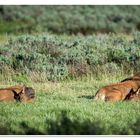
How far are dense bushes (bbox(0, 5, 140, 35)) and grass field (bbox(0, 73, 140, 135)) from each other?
1.69 metres

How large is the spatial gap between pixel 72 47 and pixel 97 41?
84 cm

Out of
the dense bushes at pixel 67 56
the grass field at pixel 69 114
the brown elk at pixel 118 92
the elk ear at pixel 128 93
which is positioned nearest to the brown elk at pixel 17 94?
the grass field at pixel 69 114

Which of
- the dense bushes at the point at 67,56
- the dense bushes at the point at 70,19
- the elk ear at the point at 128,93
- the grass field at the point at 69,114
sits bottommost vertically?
the grass field at the point at 69,114

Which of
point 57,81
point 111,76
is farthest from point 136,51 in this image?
point 57,81

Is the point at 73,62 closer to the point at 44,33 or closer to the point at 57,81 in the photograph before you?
the point at 57,81

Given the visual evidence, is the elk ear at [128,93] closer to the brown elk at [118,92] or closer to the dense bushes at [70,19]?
the brown elk at [118,92]

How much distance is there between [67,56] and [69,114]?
1.96 metres

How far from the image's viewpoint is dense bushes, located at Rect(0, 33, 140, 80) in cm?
1048

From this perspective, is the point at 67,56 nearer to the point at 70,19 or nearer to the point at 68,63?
the point at 68,63

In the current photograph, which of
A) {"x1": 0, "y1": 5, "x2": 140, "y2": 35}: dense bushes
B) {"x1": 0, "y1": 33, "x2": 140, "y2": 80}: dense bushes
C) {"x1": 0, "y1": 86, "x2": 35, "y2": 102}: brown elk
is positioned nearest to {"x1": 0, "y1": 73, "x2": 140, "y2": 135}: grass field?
{"x1": 0, "y1": 86, "x2": 35, "y2": 102}: brown elk

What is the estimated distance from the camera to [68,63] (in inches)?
418

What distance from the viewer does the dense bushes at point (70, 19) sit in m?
11.1

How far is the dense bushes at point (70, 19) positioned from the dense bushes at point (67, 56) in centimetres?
48

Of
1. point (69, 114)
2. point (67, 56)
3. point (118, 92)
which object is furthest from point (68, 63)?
point (69, 114)
